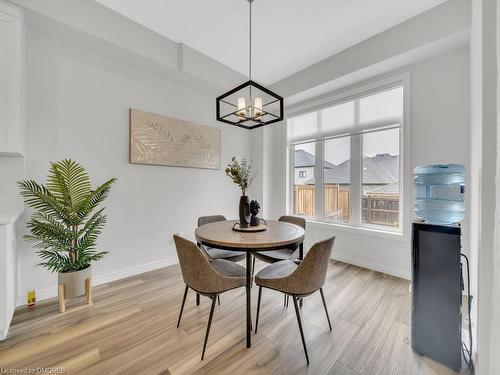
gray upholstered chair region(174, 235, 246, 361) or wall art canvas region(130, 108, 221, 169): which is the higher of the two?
wall art canvas region(130, 108, 221, 169)

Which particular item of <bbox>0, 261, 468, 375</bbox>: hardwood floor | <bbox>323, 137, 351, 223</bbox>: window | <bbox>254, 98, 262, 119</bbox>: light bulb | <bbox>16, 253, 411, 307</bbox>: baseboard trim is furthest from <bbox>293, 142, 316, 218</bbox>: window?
<bbox>254, 98, 262, 119</bbox>: light bulb

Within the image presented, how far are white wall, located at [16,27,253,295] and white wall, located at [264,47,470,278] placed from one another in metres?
2.52

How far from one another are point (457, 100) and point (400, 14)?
1109mm

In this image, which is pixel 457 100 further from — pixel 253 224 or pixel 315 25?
pixel 253 224

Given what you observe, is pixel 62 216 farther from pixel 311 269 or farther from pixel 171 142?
pixel 311 269

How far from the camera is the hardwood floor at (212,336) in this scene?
1.45 m

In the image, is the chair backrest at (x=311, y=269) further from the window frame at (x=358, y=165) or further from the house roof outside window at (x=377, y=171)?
the house roof outside window at (x=377, y=171)

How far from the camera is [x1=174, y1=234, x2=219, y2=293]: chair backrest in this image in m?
1.48

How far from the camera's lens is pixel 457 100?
2361 mm

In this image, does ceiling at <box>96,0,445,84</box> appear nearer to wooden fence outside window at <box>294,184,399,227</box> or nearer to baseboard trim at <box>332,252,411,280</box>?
wooden fence outside window at <box>294,184,399,227</box>

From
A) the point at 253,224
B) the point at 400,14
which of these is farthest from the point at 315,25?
the point at 253,224

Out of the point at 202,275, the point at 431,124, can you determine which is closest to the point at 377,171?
the point at 431,124

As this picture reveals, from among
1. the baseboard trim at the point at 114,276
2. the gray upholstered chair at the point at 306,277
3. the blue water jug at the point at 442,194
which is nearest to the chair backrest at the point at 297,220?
the gray upholstered chair at the point at 306,277

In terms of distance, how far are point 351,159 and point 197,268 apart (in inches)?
108
